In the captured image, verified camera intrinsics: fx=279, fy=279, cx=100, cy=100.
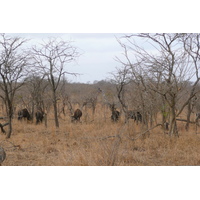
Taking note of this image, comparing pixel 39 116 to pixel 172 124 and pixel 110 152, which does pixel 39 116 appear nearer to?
pixel 172 124

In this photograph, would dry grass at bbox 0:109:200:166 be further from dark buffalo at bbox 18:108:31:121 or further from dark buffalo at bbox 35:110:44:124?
dark buffalo at bbox 18:108:31:121

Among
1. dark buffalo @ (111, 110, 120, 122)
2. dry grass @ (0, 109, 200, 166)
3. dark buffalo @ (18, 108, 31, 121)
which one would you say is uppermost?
dark buffalo @ (18, 108, 31, 121)

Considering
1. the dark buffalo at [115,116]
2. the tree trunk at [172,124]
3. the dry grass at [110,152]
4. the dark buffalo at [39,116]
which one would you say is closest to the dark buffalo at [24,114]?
the dark buffalo at [39,116]

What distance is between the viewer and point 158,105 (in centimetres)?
897

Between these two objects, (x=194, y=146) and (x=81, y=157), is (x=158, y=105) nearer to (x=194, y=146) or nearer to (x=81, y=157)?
(x=194, y=146)

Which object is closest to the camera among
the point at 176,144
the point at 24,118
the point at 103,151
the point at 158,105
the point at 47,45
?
the point at 103,151

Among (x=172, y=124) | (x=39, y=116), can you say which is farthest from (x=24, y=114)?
(x=172, y=124)

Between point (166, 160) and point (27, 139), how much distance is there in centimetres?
550

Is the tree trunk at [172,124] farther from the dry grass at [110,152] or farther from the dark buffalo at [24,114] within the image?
the dark buffalo at [24,114]

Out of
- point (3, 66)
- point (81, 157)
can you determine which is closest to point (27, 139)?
point (3, 66)

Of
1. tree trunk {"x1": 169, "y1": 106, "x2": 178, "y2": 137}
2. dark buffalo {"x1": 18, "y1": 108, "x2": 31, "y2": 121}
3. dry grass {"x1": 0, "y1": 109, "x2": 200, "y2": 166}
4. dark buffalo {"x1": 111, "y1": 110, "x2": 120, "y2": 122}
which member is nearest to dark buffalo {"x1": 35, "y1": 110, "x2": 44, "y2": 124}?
dark buffalo {"x1": 18, "y1": 108, "x2": 31, "y2": 121}

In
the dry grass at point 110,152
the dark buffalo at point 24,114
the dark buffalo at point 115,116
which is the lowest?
the dry grass at point 110,152

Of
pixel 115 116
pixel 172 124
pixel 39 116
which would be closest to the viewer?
pixel 172 124

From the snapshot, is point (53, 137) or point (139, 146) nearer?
point (139, 146)
